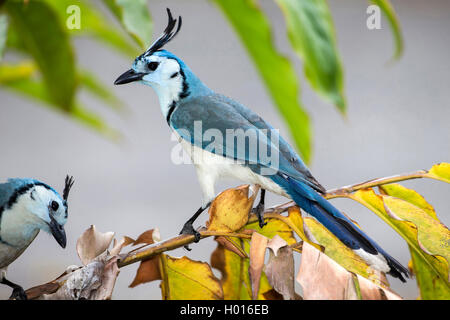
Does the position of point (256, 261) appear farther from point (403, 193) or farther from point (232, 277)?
Answer: point (403, 193)

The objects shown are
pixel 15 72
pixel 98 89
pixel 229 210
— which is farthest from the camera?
pixel 98 89

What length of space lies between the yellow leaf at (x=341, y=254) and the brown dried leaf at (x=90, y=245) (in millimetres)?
240

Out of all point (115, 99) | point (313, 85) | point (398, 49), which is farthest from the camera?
point (115, 99)

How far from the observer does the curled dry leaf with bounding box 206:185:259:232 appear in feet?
1.78

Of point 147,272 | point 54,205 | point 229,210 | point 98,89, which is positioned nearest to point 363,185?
point 229,210

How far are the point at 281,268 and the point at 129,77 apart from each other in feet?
0.94

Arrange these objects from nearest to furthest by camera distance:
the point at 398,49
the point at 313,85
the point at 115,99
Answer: the point at 313,85 < the point at 398,49 < the point at 115,99

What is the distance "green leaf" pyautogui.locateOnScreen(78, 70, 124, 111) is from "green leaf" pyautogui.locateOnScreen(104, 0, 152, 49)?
1.13ft

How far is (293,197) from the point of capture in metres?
0.59

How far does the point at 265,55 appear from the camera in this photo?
1.73 ft

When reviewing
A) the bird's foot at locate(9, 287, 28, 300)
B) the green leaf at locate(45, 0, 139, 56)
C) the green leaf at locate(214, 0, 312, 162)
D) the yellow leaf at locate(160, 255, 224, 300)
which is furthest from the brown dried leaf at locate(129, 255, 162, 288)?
the green leaf at locate(45, 0, 139, 56)
